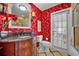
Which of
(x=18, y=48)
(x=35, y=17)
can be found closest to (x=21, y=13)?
(x=35, y=17)

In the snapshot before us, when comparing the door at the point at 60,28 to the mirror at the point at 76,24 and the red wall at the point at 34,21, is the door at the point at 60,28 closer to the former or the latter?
the mirror at the point at 76,24

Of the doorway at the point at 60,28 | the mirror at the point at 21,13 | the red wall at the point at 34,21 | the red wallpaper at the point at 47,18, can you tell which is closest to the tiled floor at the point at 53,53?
the doorway at the point at 60,28

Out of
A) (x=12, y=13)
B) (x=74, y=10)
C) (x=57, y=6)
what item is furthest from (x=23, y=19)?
(x=74, y=10)

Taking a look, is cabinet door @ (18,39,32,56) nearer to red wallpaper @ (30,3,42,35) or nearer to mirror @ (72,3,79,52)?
red wallpaper @ (30,3,42,35)

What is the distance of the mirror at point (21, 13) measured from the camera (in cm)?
219

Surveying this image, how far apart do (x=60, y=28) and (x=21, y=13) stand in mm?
575

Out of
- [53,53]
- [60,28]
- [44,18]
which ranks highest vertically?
[44,18]

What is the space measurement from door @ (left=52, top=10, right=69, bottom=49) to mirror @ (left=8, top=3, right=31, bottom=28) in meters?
0.36

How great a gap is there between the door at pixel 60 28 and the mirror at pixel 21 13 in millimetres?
356

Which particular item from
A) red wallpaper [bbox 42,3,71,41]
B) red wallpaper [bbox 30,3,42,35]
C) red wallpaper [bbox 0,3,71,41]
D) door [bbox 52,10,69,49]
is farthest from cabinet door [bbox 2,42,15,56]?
door [bbox 52,10,69,49]

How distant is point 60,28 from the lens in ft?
7.18

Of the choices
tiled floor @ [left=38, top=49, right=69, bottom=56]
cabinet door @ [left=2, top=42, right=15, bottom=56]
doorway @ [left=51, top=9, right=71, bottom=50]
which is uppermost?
doorway @ [left=51, top=9, right=71, bottom=50]

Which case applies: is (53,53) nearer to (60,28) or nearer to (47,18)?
(60,28)

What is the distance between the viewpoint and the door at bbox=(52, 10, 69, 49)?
2.17 m
